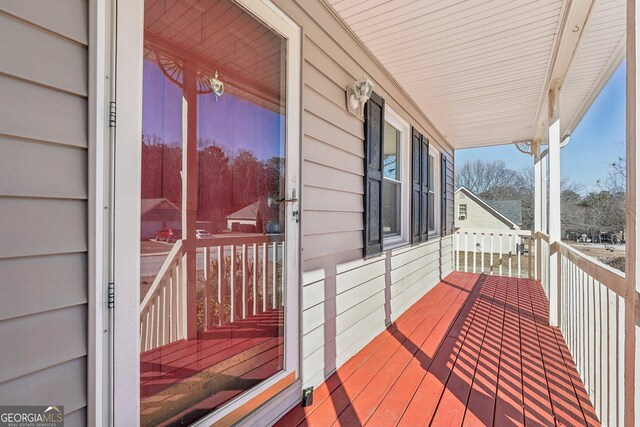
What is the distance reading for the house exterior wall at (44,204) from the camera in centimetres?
84

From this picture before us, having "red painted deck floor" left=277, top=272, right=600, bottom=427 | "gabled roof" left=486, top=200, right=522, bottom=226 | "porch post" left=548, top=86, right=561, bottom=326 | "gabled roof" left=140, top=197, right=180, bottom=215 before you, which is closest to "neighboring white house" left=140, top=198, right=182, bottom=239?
"gabled roof" left=140, top=197, right=180, bottom=215

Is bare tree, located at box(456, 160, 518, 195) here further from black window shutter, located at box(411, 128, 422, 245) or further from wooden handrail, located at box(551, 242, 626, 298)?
wooden handrail, located at box(551, 242, 626, 298)

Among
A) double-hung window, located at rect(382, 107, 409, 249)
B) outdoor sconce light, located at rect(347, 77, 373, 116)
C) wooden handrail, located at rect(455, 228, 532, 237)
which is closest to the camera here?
outdoor sconce light, located at rect(347, 77, 373, 116)

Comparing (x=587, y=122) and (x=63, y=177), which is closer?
(x=63, y=177)

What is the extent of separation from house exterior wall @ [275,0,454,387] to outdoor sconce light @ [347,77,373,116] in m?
0.06

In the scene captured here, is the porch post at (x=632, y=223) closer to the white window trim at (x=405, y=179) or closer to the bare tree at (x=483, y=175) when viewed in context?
the white window trim at (x=405, y=179)

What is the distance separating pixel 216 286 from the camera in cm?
143

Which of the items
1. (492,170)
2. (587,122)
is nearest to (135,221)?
(587,122)

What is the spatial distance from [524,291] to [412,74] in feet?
11.9

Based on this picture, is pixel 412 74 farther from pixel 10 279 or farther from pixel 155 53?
pixel 10 279

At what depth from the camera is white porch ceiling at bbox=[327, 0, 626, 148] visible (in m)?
2.16

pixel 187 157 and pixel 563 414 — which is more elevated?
pixel 187 157

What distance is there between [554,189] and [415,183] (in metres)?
1.44

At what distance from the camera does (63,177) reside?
93 cm
